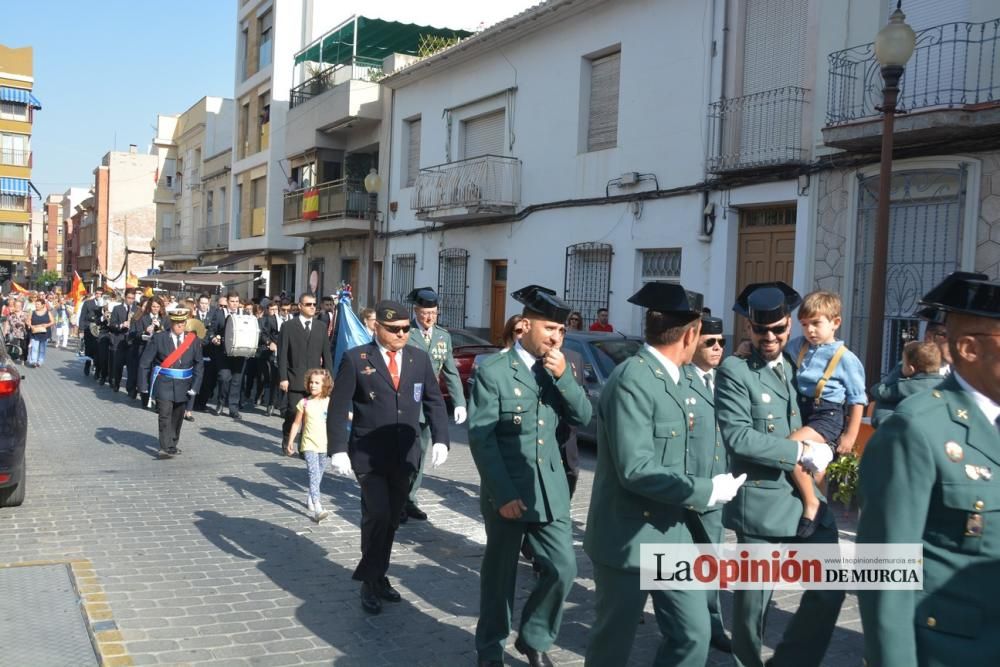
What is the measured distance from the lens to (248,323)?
13898 mm

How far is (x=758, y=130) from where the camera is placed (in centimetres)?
1380

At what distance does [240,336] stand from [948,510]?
12.6 metres

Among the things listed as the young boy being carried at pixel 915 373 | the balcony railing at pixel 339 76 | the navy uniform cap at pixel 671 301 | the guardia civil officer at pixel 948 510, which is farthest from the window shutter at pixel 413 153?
the guardia civil officer at pixel 948 510

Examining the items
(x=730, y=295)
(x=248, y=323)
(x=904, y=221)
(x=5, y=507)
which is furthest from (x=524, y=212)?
(x=5, y=507)

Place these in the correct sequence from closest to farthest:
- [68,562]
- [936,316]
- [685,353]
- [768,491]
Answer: [936,316] < [685,353] < [768,491] < [68,562]

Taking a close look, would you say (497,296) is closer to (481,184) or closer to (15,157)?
(481,184)

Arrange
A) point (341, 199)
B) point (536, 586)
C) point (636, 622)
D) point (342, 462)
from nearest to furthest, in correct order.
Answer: point (636, 622) → point (536, 586) → point (342, 462) → point (341, 199)

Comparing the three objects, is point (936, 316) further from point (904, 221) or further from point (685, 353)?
point (904, 221)

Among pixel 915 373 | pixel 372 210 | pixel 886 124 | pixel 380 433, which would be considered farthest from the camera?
pixel 372 210

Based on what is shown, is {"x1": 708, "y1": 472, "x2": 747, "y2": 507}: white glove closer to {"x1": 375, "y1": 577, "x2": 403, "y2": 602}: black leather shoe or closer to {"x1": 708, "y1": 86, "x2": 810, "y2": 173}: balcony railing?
{"x1": 375, "y1": 577, "x2": 403, "y2": 602}: black leather shoe

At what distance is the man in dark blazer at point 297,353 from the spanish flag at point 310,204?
16.4 metres

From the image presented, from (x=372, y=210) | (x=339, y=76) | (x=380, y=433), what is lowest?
(x=380, y=433)

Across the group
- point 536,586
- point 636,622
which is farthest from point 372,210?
point 636,622

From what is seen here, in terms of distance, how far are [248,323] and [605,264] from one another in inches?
270
